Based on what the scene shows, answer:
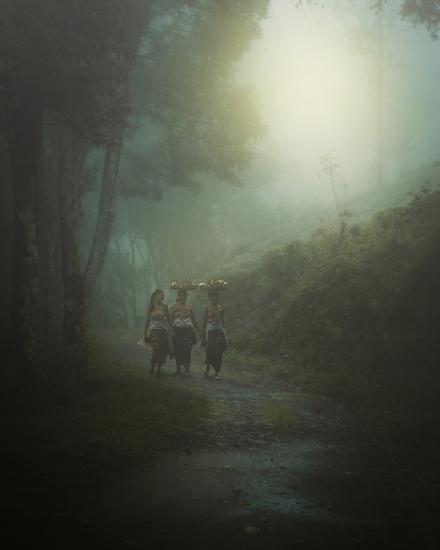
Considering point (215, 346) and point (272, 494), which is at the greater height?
point (215, 346)

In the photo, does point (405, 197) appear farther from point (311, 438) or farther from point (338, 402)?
point (311, 438)

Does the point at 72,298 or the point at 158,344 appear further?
the point at 158,344

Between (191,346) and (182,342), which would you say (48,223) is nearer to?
(182,342)

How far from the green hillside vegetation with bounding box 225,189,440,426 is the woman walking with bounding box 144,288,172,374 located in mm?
2917

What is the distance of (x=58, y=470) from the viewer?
5.84m

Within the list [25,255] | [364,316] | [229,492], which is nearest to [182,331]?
[364,316]

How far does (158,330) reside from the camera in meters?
14.0

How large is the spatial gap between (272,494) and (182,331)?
8.73 metres

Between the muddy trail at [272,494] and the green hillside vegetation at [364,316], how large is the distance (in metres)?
2.75

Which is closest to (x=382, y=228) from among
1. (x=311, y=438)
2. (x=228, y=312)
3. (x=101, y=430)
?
(x=228, y=312)

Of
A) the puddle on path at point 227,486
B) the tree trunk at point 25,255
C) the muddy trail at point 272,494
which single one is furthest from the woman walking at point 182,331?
the puddle on path at point 227,486

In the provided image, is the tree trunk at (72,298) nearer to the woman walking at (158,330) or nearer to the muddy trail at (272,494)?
the woman walking at (158,330)

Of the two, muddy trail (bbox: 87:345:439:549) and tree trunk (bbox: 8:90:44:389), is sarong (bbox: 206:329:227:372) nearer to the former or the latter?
muddy trail (bbox: 87:345:439:549)

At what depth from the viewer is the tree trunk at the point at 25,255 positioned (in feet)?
30.7
